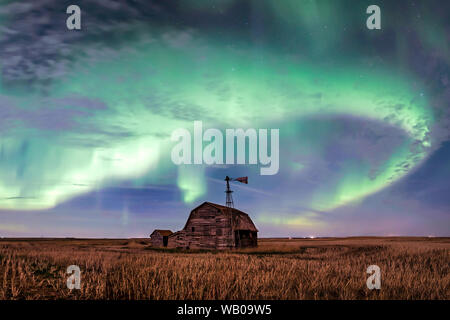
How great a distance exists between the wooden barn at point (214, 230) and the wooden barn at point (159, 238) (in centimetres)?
1194

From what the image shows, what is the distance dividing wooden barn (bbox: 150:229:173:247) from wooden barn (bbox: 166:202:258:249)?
1194 centimetres

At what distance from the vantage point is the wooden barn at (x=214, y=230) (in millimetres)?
42844

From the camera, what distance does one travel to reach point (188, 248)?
46031 mm

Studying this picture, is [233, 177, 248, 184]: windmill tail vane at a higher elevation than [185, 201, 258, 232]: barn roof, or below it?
higher

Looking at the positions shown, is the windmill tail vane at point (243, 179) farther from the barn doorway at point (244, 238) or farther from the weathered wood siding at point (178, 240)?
the weathered wood siding at point (178, 240)

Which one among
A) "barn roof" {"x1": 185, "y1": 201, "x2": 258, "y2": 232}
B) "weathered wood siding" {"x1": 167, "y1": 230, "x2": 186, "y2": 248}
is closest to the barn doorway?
"barn roof" {"x1": 185, "y1": 201, "x2": 258, "y2": 232}

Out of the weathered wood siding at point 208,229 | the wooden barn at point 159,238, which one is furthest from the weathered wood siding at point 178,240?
the wooden barn at point 159,238

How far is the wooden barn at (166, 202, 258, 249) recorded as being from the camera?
4284 centimetres

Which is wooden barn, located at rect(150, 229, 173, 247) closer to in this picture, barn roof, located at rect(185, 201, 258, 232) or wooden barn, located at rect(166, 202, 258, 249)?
wooden barn, located at rect(166, 202, 258, 249)

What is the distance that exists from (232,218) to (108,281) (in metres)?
33.7

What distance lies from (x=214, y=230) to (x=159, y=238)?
842 inches

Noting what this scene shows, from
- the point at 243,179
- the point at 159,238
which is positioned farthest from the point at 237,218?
the point at 159,238
